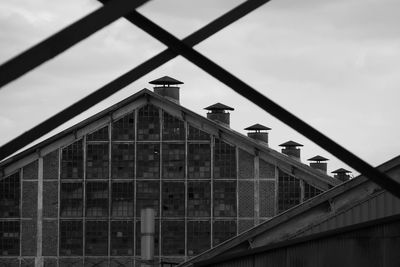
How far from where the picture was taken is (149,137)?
60688 millimetres

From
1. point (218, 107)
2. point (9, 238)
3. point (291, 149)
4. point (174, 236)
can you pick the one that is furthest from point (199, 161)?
point (291, 149)

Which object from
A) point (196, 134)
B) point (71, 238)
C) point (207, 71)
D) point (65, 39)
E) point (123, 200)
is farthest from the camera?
point (196, 134)

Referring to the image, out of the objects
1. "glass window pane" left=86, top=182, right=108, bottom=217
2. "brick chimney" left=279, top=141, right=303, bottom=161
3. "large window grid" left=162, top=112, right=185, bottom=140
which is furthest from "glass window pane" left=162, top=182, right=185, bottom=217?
"brick chimney" left=279, top=141, right=303, bottom=161

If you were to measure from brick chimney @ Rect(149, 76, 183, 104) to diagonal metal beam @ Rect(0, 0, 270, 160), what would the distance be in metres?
54.1

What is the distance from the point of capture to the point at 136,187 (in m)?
60.4

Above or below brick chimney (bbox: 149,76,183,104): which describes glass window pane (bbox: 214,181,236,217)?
below

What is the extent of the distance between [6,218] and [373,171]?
53.1m

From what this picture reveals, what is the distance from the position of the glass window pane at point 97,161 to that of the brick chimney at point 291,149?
25.9 meters

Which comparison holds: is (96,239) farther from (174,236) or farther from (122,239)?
(174,236)

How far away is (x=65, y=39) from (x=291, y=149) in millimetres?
80788

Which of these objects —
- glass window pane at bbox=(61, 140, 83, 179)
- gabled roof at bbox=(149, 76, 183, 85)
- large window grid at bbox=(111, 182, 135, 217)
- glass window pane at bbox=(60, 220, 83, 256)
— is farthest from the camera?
gabled roof at bbox=(149, 76, 183, 85)

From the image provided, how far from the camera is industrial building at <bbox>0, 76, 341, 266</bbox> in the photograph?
59875 mm

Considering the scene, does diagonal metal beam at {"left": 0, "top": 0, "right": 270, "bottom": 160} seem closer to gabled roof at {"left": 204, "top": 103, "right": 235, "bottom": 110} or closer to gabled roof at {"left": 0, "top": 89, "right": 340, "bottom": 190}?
gabled roof at {"left": 0, "top": 89, "right": 340, "bottom": 190}

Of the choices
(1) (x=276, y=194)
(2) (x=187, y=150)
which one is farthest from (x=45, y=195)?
(1) (x=276, y=194)
